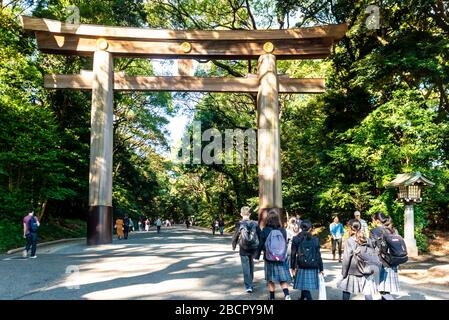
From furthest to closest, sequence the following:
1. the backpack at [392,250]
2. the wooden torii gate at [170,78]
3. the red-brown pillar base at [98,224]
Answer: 1. the wooden torii gate at [170,78]
2. the red-brown pillar base at [98,224]
3. the backpack at [392,250]

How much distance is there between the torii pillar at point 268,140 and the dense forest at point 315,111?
4299 millimetres

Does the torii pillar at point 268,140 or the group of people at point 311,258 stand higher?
the torii pillar at point 268,140

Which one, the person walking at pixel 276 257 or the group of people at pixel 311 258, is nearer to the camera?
the group of people at pixel 311 258

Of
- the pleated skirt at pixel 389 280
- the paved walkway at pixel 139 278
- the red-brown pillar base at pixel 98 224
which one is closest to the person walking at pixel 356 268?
the pleated skirt at pixel 389 280

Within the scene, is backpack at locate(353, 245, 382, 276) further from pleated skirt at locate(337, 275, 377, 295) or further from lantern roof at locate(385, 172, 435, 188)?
lantern roof at locate(385, 172, 435, 188)

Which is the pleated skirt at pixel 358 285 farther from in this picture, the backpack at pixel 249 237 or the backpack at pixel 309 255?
the backpack at pixel 249 237

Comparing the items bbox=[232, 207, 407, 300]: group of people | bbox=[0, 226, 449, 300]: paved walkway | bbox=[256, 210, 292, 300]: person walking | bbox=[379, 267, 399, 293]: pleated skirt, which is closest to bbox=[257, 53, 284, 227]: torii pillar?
bbox=[0, 226, 449, 300]: paved walkway

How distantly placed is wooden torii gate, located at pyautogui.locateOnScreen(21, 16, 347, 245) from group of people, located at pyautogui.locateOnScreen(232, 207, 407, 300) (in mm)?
6786

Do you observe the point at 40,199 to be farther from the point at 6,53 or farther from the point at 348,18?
the point at 348,18

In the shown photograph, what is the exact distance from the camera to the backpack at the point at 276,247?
19.8 feet

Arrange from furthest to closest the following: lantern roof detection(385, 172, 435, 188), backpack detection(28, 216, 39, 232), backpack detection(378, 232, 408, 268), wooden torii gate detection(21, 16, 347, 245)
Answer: lantern roof detection(385, 172, 435, 188) → wooden torii gate detection(21, 16, 347, 245) → backpack detection(28, 216, 39, 232) → backpack detection(378, 232, 408, 268)

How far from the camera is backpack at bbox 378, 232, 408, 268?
6.39m

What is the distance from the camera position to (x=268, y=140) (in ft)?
45.7
